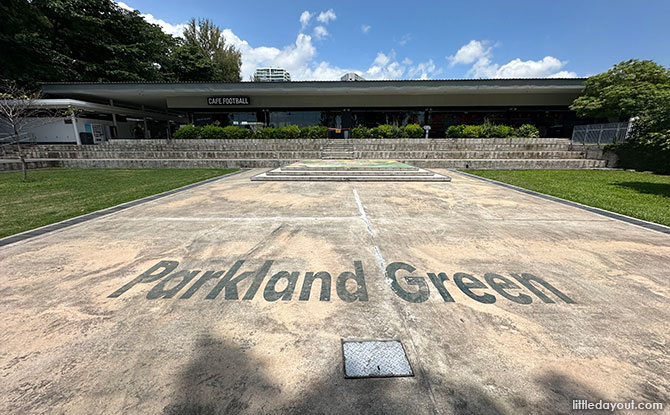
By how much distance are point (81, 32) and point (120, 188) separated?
28218 millimetres

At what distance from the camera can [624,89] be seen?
1591 centimetres

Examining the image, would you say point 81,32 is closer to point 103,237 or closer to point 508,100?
point 103,237

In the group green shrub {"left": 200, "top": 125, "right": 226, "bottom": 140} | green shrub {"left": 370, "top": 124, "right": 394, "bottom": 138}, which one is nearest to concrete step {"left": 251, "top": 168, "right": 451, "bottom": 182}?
green shrub {"left": 370, "top": 124, "right": 394, "bottom": 138}

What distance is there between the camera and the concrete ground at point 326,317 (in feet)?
5.48

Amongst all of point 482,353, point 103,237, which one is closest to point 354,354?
point 482,353

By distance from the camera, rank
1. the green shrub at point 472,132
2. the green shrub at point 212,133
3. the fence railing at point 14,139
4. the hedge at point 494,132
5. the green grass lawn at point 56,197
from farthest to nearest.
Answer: the fence railing at point 14,139 < the green shrub at point 212,133 < the green shrub at point 472,132 < the hedge at point 494,132 < the green grass lawn at point 56,197

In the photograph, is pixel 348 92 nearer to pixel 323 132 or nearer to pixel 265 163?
pixel 323 132

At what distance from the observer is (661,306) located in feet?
8.50

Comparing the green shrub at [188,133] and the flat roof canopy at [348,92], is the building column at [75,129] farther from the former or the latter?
the green shrub at [188,133]

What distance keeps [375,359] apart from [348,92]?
2145 cm

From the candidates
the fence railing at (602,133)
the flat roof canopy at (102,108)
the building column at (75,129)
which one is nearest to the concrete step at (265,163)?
the fence railing at (602,133)

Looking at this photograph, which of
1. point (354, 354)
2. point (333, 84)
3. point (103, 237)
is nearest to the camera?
point (354, 354)

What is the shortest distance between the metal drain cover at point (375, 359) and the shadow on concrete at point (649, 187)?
10947mm

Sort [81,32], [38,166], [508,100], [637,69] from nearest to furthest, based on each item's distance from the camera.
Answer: [38,166]
[637,69]
[508,100]
[81,32]
